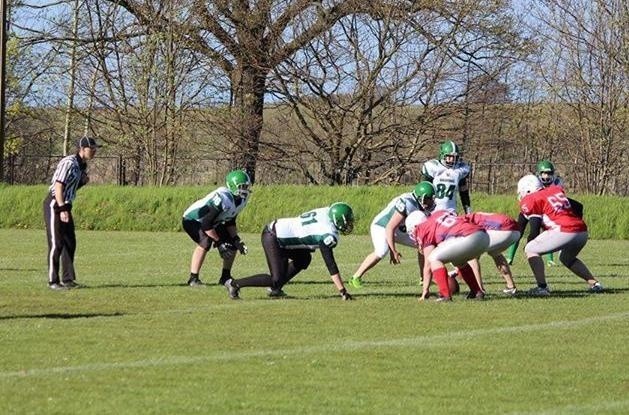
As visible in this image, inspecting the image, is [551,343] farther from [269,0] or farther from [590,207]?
[269,0]

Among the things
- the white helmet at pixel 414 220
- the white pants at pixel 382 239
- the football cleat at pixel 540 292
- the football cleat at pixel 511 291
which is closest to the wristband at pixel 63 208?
the white pants at pixel 382 239

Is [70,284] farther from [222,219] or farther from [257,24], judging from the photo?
[257,24]

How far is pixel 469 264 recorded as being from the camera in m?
14.9

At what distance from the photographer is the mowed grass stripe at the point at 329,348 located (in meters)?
9.45

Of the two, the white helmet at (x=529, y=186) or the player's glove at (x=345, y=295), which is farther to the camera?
the white helmet at (x=529, y=186)

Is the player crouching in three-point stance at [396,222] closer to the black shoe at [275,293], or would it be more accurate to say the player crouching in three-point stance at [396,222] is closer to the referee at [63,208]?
the black shoe at [275,293]

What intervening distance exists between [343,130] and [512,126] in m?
6.69

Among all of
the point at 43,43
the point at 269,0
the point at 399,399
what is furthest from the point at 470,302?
the point at 43,43

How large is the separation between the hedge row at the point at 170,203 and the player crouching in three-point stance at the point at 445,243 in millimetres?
16711

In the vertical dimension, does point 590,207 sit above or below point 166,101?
below

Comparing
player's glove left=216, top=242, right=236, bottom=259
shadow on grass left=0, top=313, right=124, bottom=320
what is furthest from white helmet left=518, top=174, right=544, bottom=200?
shadow on grass left=0, top=313, right=124, bottom=320

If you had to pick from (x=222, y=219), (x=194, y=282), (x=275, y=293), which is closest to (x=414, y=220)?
(x=275, y=293)

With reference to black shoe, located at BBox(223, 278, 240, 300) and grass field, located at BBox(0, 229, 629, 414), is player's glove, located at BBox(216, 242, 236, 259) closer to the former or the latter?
grass field, located at BBox(0, 229, 629, 414)

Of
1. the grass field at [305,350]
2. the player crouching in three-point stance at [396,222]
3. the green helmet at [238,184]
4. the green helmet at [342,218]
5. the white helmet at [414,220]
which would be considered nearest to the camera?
the grass field at [305,350]
